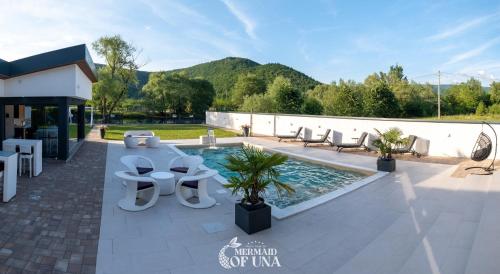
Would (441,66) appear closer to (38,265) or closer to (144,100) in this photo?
(144,100)

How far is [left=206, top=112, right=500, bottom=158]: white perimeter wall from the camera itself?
11.1 m

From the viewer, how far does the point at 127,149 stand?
13.9m

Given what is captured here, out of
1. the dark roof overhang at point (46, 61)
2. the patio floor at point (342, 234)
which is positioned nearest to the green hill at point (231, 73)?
the dark roof overhang at point (46, 61)

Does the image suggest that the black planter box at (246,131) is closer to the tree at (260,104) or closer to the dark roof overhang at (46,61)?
the tree at (260,104)

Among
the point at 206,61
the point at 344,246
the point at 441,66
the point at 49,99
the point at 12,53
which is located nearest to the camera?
the point at 344,246

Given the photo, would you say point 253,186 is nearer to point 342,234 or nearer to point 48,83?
point 342,234

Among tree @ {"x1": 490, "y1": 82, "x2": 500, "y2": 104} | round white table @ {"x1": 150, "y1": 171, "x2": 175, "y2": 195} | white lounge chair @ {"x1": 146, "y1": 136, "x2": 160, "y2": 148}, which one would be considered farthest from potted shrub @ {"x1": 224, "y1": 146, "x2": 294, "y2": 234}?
tree @ {"x1": 490, "y1": 82, "x2": 500, "y2": 104}

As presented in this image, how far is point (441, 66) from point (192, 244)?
51.5m

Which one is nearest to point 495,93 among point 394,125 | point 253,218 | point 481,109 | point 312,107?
point 481,109

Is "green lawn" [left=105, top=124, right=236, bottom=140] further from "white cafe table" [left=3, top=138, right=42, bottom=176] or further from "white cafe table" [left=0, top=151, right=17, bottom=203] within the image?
"white cafe table" [left=0, top=151, right=17, bottom=203]

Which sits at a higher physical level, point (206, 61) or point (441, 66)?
point (206, 61)

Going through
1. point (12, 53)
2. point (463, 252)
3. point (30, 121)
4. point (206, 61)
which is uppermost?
point (206, 61)

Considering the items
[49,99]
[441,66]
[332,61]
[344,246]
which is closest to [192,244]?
[344,246]

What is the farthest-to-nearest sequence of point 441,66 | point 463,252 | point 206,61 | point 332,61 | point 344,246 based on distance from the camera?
point 206,61
point 441,66
point 332,61
point 344,246
point 463,252
